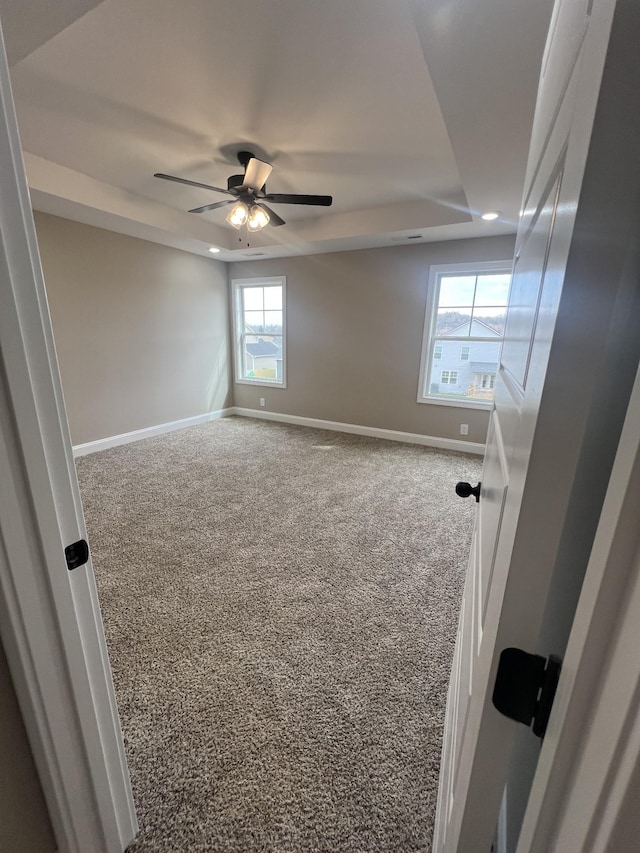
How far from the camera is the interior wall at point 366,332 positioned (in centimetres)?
411

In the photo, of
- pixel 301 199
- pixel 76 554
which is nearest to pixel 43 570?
pixel 76 554

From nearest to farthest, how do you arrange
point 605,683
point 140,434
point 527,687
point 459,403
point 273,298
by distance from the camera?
point 605,683, point 527,687, point 459,403, point 140,434, point 273,298

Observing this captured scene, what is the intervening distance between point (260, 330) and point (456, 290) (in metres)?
2.88

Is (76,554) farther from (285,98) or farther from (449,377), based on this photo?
(449,377)

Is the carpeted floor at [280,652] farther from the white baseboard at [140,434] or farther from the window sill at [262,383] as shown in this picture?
the window sill at [262,383]

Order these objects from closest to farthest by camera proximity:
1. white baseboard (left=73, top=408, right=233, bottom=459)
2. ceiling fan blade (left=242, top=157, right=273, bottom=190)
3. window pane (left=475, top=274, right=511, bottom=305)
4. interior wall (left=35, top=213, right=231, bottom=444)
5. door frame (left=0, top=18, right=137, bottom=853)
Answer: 1. door frame (left=0, top=18, right=137, bottom=853)
2. ceiling fan blade (left=242, top=157, right=273, bottom=190)
3. interior wall (left=35, top=213, right=231, bottom=444)
4. window pane (left=475, top=274, right=511, bottom=305)
5. white baseboard (left=73, top=408, right=233, bottom=459)

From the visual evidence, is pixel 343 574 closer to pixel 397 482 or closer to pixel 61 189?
pixel 397 482

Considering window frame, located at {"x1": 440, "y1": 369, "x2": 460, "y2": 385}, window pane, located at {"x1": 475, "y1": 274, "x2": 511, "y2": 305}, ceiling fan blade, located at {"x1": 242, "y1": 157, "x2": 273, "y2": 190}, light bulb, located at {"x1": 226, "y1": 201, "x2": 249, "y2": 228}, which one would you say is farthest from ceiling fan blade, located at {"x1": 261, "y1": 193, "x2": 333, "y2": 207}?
window frame, located at {"x1": 440, "y1": 369, "x2": 460, "y2": 385}

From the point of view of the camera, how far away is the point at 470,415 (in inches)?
162

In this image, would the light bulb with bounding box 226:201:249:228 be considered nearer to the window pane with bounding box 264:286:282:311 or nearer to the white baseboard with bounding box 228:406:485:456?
the window pane with bounding box 264:286:282:311

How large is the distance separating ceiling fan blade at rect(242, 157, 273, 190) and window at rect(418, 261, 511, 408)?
2.25 metres

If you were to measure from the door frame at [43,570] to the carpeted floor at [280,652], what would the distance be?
1.35ft

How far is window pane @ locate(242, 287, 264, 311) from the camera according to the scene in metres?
5.32

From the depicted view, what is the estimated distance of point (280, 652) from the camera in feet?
5.07
